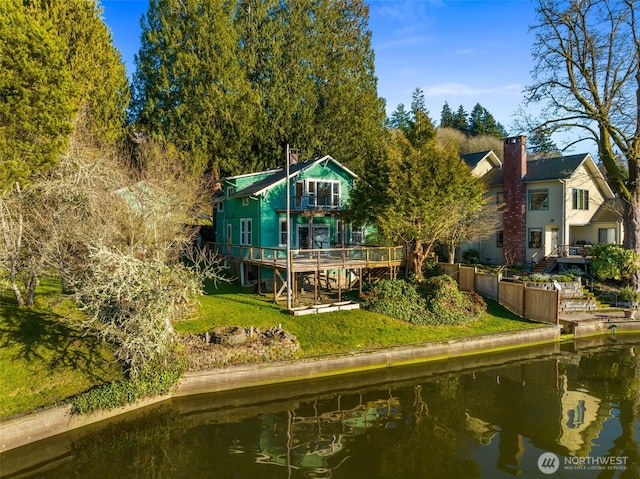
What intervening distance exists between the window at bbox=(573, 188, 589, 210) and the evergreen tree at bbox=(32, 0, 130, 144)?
33.3 m

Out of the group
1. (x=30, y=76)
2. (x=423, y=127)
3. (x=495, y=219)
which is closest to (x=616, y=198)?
(x=495, y=219)

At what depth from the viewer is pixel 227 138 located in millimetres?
34219

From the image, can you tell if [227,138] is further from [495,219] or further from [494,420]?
[494,420]

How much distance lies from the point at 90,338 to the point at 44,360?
58.7 inches

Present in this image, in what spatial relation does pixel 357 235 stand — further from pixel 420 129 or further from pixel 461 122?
pixel 461 122

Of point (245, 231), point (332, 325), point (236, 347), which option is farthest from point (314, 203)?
point (236, 347)

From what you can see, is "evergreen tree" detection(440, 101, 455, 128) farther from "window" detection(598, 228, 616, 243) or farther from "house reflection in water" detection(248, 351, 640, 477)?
"house reflection in water" detection(248, 351, 640, 477)

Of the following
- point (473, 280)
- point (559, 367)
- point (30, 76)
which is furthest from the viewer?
point (473, 280)

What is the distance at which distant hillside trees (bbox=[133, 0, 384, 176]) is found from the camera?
32812 mm

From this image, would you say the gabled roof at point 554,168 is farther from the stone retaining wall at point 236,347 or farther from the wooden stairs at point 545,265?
the stone retaining wall at point 236,347

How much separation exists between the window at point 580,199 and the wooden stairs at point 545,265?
5.17 m

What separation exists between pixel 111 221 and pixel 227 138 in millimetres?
20677

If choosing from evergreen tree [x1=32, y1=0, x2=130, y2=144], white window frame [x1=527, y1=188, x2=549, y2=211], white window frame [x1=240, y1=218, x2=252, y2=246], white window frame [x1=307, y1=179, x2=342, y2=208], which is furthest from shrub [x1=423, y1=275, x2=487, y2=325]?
evergreen tree [x1=32, y1=0, x2=130, y2=144]

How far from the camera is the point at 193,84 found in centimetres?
3328
